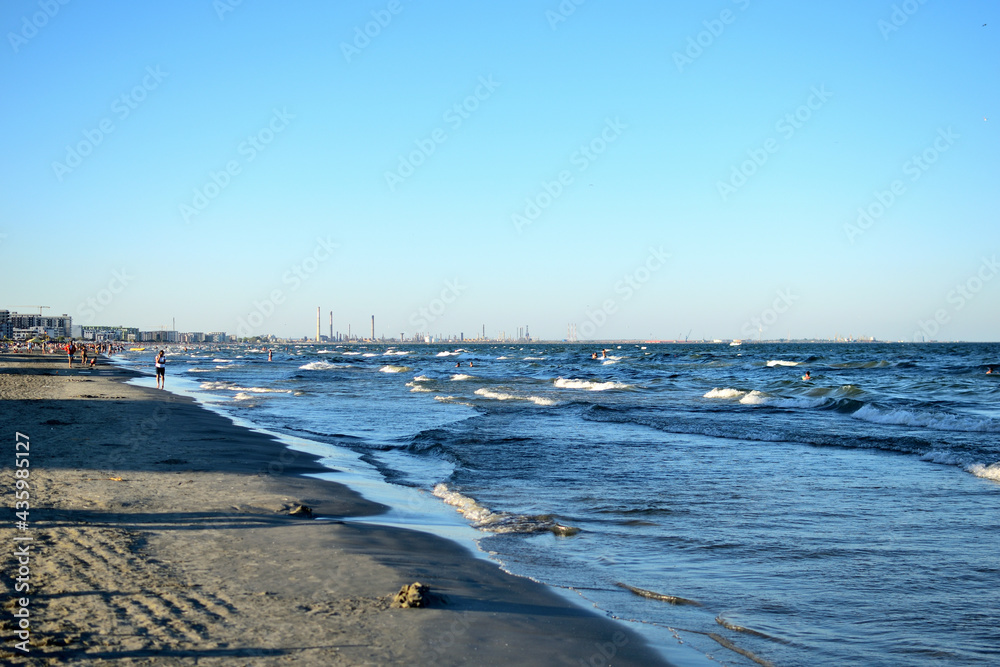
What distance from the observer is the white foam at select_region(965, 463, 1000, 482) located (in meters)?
13.1

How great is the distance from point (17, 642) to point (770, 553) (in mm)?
7283

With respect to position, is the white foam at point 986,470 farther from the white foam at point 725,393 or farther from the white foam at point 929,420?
the white foam at point 725,393

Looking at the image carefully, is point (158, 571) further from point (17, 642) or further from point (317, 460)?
point (317, 460)

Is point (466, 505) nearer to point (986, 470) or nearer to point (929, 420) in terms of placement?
point (986, 470)

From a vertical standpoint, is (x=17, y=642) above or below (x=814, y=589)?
above

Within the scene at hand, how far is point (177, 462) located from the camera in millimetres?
12398

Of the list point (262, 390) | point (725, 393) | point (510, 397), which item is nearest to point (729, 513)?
point (510, 397)

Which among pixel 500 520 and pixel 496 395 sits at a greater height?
pixel 500 520

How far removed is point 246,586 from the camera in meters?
5.93

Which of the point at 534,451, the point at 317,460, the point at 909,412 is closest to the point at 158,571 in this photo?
the point at 317,460

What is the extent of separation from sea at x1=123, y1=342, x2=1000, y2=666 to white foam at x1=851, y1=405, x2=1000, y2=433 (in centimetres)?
10

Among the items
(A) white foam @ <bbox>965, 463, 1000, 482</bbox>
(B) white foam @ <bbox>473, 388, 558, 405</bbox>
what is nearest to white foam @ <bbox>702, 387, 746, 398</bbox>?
(B) white foam @ <bbox>473, 388, 558, 405</bbox>

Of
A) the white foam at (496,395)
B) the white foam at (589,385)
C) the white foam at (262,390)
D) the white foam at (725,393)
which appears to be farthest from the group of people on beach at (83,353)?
the white foam at (725,393)

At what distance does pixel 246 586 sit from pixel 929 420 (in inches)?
931
